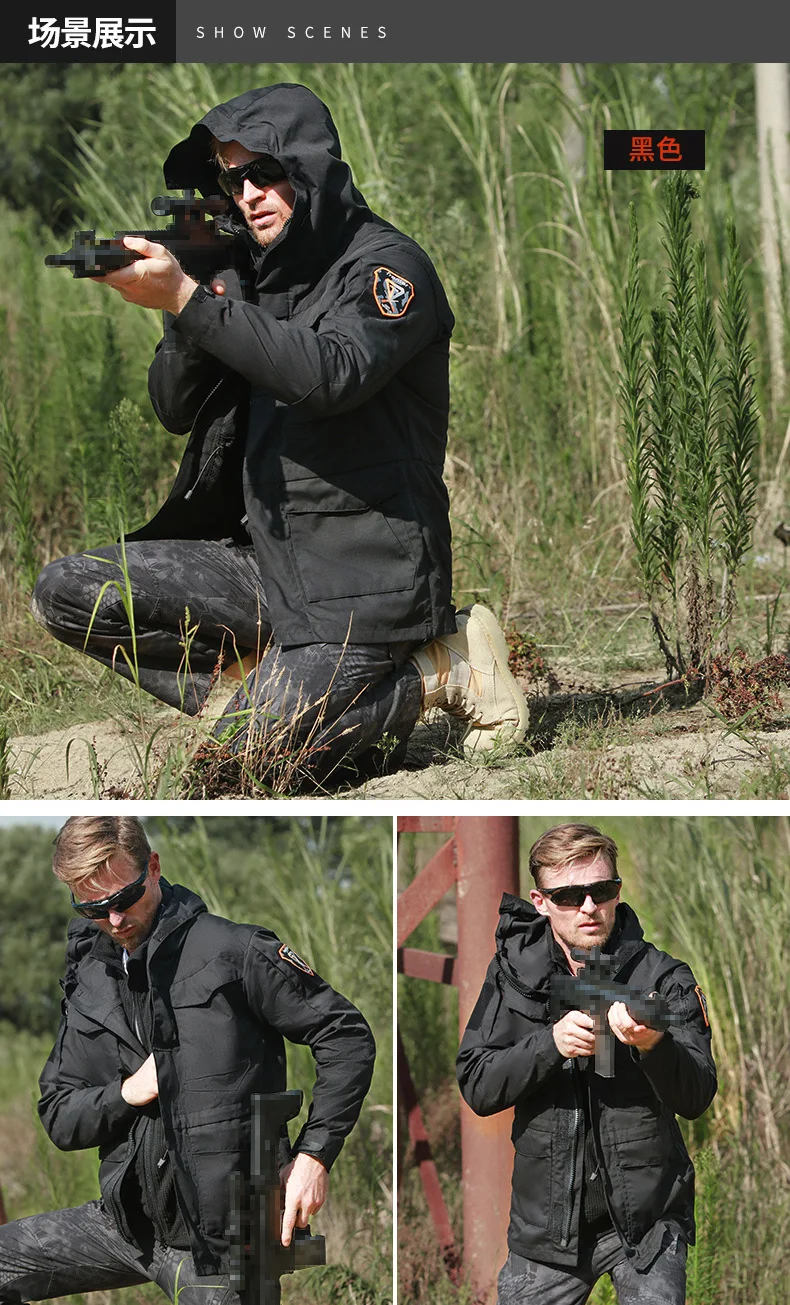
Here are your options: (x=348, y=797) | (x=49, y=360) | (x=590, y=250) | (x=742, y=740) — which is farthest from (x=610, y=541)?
(x=49, y=360)

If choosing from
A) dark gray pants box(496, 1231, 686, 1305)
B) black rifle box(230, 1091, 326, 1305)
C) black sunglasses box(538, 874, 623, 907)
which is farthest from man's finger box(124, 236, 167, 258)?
dark gray pants box(496, 1231, 686, 1305)

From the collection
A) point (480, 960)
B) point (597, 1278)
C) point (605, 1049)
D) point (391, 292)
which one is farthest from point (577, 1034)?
point (391, 292)

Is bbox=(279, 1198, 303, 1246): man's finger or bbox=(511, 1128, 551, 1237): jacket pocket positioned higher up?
bbox=(511, 1128, 551, 1237): jacket pocket

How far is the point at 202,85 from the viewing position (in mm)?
6609

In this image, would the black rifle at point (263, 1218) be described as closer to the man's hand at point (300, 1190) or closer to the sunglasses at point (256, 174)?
the man's hand at point (300, 1190)

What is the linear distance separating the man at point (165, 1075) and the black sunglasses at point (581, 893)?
52 centimetres

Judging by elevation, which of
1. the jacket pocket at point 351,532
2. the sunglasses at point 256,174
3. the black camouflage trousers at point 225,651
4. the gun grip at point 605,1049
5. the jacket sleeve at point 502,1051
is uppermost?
the sunglasses at point 256,174

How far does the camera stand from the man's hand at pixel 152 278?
3.33 meters

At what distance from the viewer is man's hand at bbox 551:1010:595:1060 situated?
287 centimetres

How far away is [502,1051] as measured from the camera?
3053mm

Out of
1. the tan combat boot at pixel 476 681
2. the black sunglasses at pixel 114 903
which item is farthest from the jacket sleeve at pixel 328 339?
the black sunglasses at pixel 114 903

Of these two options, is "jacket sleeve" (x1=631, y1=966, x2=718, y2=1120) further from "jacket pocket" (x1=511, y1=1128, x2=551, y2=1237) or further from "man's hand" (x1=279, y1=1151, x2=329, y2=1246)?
"man's hand" (x1=279, y1=1151, x2=329, y2=1246)

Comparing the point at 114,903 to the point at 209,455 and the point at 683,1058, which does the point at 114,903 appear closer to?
the point at 683,1058

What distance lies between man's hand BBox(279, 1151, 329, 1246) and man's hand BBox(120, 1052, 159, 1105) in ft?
1.05
